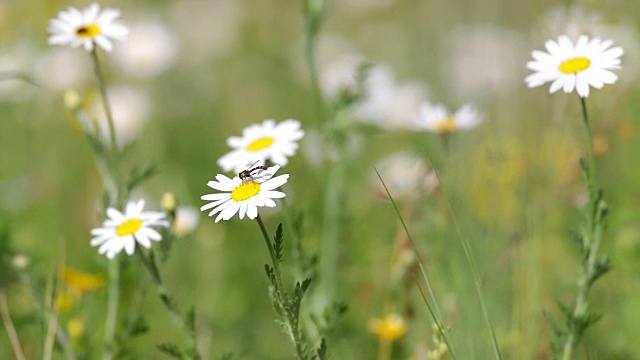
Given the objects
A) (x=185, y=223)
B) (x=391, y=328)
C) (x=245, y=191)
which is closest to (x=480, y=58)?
(x=185, y=223)

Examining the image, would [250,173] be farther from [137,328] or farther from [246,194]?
[137,328]

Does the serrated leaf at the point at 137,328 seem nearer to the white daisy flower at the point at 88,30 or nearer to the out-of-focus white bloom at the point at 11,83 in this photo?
the white daisy flower at the point at 88,30

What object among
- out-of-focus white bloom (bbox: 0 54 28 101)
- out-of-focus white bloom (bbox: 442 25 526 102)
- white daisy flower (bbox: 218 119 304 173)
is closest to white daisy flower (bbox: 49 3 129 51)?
white daisy flower (bbox: 218 119 304 173)

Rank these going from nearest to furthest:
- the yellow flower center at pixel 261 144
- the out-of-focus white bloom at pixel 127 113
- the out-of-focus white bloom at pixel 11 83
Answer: the yellow flower center at pixel 261 144 < the out-of-focus white bloom at pixel 11 83 < the out-of-focus white bloom at pixel 127 113

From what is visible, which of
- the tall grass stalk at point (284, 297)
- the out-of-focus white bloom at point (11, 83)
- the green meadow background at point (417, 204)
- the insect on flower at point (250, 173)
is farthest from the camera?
the out-of-focus white bloom at point (11, 83)

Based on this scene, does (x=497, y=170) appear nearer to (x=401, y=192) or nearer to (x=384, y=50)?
(x=401, y=192)

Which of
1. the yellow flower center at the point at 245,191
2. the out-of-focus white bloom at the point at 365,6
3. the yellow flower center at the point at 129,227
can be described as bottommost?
the yellow flower center at the point at 245,191

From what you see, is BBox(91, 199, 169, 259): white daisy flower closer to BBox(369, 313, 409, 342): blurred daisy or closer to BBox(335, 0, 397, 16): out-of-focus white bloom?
BBox(369, 313, 409, 342): blurred daisy

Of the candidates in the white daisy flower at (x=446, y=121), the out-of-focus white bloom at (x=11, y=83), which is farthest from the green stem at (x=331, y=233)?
the out-of-focus white bloom at (x=11, y=83)
